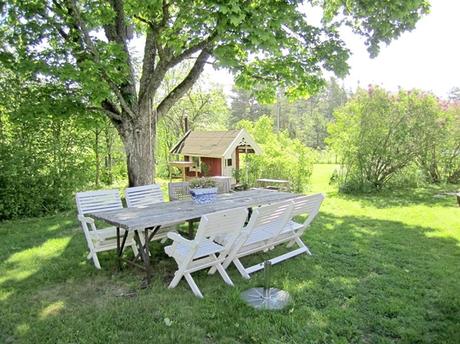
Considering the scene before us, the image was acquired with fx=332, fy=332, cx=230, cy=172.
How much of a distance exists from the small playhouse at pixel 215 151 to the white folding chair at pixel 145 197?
23.6 ft

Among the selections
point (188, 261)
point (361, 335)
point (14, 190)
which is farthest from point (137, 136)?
point (361, 335)

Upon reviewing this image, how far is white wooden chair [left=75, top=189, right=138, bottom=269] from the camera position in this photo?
4477 mm

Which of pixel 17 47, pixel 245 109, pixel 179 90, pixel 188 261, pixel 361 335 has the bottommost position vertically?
pixel 361 335

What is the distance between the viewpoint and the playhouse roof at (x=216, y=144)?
13.0 meters

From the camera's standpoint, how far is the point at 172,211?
4.42 metres

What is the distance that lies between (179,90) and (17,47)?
10.2ft

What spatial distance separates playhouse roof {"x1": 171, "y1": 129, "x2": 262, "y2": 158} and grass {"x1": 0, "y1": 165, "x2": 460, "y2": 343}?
291 inches

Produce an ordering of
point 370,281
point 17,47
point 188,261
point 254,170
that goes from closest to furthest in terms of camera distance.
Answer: point 188,261
point 370,281
point 17,47
point 254,170

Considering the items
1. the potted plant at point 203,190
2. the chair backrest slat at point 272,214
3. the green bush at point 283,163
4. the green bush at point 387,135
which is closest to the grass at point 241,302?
the chair backrest slat at point 272,214

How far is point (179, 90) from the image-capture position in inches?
292

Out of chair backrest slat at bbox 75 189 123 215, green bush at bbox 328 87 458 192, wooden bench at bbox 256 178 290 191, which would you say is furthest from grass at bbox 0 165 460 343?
green bush at bbox 328 87 458 192

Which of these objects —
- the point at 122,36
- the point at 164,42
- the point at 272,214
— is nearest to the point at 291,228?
the point at 272,214

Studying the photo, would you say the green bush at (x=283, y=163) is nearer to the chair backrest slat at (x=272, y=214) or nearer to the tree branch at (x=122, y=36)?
the tree branch at (x=122, y=36)

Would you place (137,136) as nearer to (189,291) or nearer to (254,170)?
(189,291)
